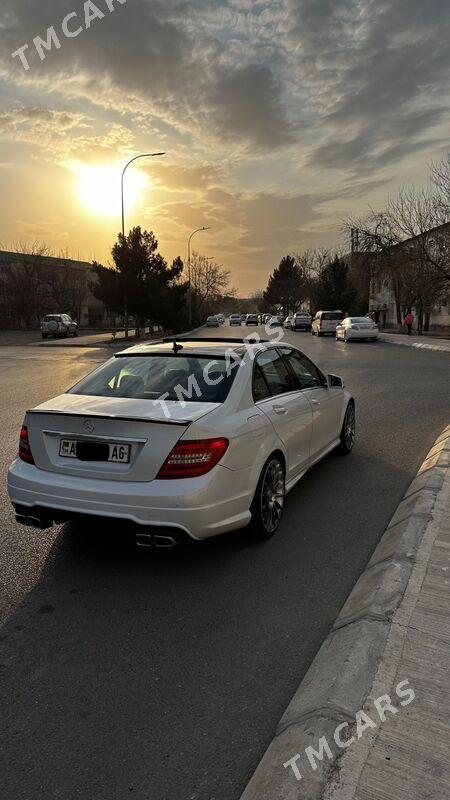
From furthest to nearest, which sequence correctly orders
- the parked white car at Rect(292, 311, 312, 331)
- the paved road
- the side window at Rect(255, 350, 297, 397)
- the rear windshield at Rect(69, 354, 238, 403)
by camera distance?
the parked white car at Rect(292, 311, 312, 331) < the side window at Rect(255, 350, 297, 397) < the rear windshield at Rect(69, 354, 238, 403) < the paved road

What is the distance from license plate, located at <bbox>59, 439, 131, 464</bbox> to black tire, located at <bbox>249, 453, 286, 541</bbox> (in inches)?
39.7

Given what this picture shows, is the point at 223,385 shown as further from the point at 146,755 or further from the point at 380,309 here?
the point at 380,309

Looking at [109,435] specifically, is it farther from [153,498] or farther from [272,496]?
[272,496]

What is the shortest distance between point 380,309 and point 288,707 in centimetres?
6779

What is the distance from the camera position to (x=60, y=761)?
2105 millimetres

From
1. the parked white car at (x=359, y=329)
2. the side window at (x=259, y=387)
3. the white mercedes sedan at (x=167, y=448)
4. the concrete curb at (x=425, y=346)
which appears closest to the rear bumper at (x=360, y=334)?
the parked white car at (x=359, y=329)

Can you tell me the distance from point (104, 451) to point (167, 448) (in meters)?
0.45

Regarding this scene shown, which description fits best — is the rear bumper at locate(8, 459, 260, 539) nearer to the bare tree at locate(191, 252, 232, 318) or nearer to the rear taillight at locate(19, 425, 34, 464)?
the rear taillight at locate(19, 425, 34, 464)

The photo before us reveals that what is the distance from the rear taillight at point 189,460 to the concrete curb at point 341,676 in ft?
3.83

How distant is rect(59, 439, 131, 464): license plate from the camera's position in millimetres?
3436

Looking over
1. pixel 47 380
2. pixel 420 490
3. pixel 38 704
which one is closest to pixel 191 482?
pixel 38 704

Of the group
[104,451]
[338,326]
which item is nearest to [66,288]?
[338,326]

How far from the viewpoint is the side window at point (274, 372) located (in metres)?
4.52

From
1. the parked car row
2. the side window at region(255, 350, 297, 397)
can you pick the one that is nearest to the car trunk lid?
Answer: the side window at region(255, 350, 297, 397)
